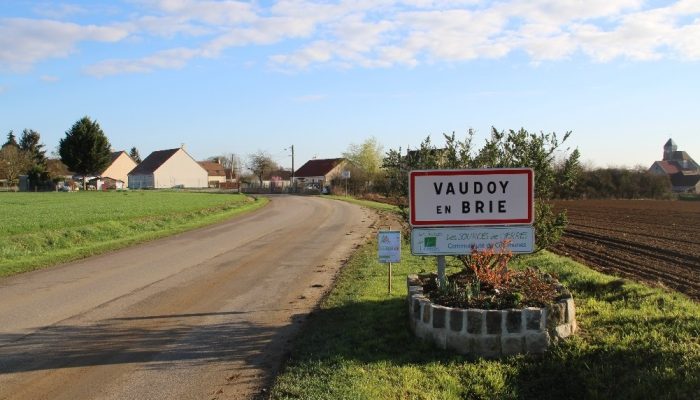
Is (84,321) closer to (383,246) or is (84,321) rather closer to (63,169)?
(383,246)

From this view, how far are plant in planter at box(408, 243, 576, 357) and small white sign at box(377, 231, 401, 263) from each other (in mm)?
2233

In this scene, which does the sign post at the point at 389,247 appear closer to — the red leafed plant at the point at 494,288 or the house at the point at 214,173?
the red leafed plant at the point at 494,288

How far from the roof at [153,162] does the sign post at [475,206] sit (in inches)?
3804

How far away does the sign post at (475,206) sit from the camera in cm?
660

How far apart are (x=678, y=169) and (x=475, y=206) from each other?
135 meters

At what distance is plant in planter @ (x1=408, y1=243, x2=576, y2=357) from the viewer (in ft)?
18.1

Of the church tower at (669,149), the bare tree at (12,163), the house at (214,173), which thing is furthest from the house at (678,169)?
the bare tree at (12,163)

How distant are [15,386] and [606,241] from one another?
1925 cm

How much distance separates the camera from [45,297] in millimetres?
9148

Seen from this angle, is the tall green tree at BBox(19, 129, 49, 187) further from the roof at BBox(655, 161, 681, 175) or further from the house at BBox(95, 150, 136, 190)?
the roof at BBox(655, 161, 681, 175)

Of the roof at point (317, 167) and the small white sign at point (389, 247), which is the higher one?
the roof at point (317, 167)

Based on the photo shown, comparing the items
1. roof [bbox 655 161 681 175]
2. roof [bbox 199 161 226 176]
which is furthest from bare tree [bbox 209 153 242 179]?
roof [bbox 655 161 681 175]

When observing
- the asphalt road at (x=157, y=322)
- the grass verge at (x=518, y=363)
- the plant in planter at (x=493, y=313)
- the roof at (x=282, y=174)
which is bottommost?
the asphalt road at (x=157, y=322)

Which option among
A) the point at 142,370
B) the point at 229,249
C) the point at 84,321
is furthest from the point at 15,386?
the point at 229,249
